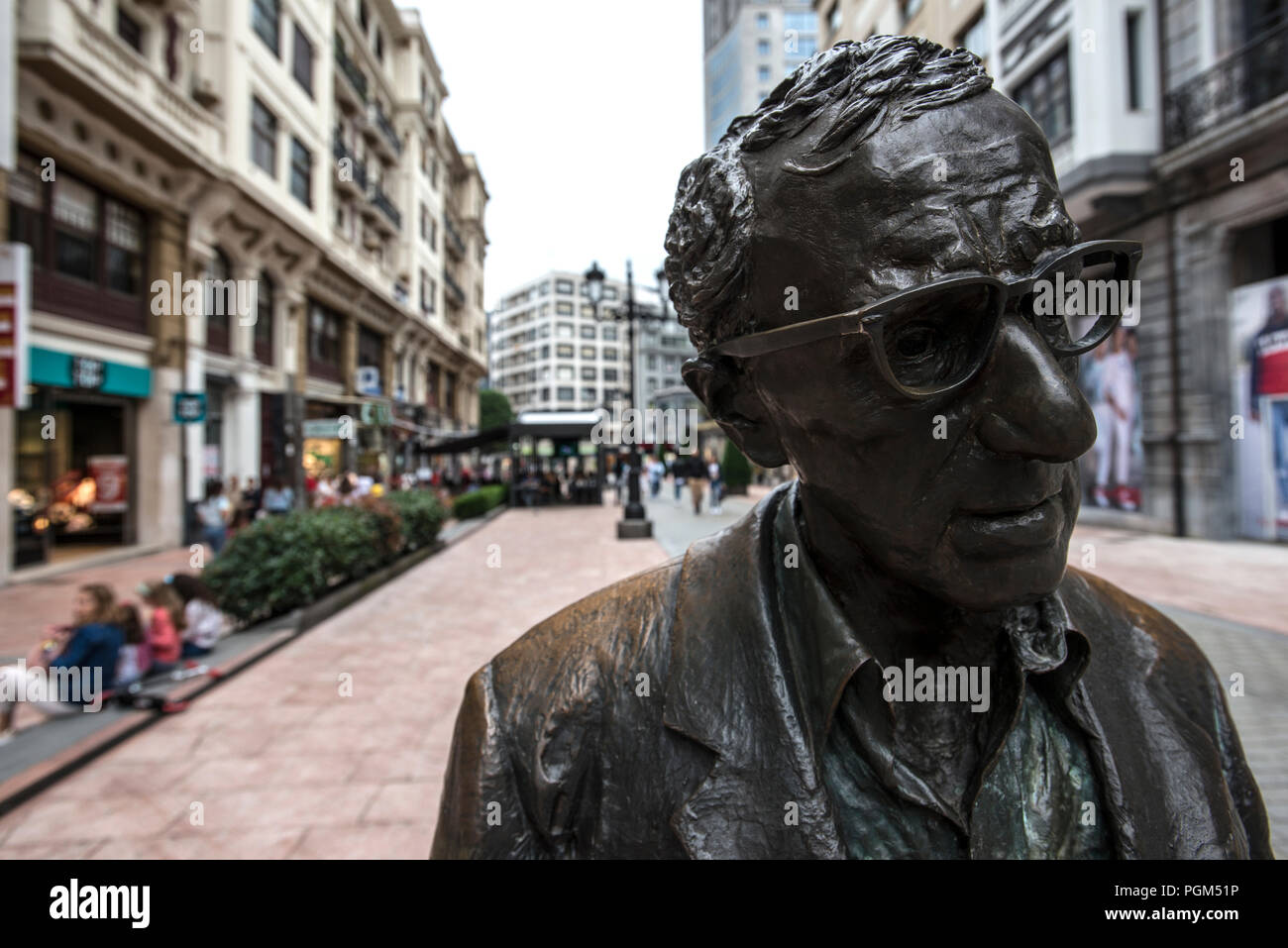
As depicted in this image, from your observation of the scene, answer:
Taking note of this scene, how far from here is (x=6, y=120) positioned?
8.23 meters

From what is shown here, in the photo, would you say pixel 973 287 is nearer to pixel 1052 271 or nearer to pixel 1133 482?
pixel 1052 271

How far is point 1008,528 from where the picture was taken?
805 millimetres

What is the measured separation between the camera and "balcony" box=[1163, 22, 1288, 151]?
11133mm

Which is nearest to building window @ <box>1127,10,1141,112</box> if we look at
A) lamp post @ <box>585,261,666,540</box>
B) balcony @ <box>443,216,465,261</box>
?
lamp post @ <box>585,261,666,540</box>

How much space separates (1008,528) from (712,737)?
18.6 inches

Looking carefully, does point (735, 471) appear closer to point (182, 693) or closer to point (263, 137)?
point (263, 137)

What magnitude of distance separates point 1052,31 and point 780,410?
16953 millimetres

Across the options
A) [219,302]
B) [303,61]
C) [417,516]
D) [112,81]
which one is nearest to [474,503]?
[417,516]

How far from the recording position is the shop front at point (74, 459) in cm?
1165

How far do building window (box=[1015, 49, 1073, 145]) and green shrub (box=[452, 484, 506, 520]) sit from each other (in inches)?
641

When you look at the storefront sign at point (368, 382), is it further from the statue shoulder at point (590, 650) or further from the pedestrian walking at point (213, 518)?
the statue shoulder at point (590, 650)

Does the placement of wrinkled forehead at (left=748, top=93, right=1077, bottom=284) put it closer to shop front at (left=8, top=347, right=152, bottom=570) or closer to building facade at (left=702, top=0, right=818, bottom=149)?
shop front at (left=8, top=347, right=152, bottom=570)

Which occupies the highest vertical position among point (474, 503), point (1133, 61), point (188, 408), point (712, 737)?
point (1133, 61)

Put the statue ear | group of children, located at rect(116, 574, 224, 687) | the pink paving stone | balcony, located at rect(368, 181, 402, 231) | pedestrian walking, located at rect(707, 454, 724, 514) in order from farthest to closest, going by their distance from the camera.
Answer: balcony, located at rect(368, 181, 402, 231)
pedestrian walking, located at rect(707, 454, 724, 514)
group of children, located at rect(116, 574, 224, 687)
the pink paving stone
the statue ear
